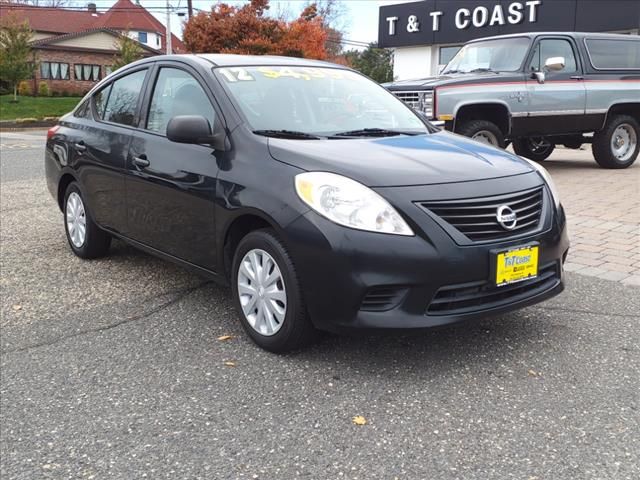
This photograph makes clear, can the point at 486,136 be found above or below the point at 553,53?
below

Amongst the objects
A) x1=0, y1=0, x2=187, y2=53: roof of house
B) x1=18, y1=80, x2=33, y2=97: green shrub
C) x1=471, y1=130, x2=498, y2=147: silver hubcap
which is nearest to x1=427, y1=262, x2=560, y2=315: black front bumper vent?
x1=471, y1=130, x2=498, y2=147: silver hubcap

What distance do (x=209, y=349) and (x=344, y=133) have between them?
153 centimetres

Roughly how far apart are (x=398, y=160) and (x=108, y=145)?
244 centimetres

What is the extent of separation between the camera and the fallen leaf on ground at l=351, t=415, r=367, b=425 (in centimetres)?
295

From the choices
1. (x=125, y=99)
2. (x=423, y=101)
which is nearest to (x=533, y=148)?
(x=423, y=101)

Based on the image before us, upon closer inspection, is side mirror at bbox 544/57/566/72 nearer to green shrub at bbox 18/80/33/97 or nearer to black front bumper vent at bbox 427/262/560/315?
black front bumper vent at bbox 427/262/560/315

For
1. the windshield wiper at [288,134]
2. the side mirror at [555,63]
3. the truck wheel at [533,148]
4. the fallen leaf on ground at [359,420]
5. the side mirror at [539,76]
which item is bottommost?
the fallen leaf on ground at [359,420]

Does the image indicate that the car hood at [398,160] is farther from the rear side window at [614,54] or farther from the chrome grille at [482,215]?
the rear side window at [614,54]

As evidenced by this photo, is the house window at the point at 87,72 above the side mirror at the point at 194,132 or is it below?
above

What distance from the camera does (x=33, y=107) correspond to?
34.4 m

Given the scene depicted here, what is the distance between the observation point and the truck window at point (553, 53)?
9.90m

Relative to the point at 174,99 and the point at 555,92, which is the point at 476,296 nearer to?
the point at 174,99

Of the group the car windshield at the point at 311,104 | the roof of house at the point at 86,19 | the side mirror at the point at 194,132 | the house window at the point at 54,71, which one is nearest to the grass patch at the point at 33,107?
the house window at the point at 54,71

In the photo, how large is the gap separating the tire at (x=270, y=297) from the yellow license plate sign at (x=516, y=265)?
3.31 feet
